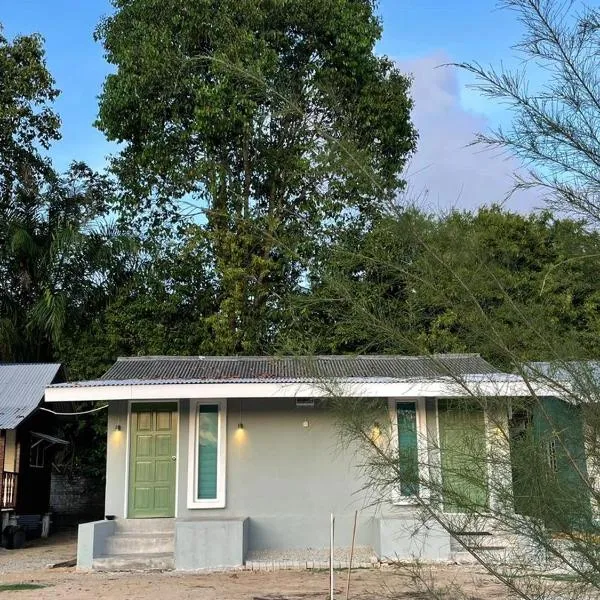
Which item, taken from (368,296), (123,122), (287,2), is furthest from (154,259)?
(368,296)

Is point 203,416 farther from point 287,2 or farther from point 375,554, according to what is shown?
point 287,2

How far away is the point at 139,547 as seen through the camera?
1132 centimetres

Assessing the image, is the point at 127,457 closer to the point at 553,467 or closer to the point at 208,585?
the point at 208,585

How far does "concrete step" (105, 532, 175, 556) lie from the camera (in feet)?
36.8

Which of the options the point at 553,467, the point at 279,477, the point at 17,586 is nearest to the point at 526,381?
the point at 553,467

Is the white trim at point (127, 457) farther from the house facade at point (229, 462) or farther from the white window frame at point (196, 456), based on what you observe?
the white window frame at point (196, 456)

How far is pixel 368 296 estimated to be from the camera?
2.99m

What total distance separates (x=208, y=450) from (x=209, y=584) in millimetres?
3248

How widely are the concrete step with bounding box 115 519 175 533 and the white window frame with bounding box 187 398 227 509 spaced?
52 centimetres

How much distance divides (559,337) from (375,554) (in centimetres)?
889

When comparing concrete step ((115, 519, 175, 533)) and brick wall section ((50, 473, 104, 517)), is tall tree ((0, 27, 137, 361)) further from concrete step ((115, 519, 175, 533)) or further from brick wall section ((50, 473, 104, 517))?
concrete step ((115, 519, 175, 533))

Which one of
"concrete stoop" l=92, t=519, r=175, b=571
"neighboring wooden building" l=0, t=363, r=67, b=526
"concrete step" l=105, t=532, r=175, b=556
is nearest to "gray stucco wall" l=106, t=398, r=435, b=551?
"concrete stoop" l=92, t=519, r=175, b=571

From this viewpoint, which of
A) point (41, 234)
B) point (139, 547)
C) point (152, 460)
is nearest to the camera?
point (139, 547)

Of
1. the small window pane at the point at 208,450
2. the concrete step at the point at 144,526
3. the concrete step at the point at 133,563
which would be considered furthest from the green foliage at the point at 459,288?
the concrete step at the point at 144,526
